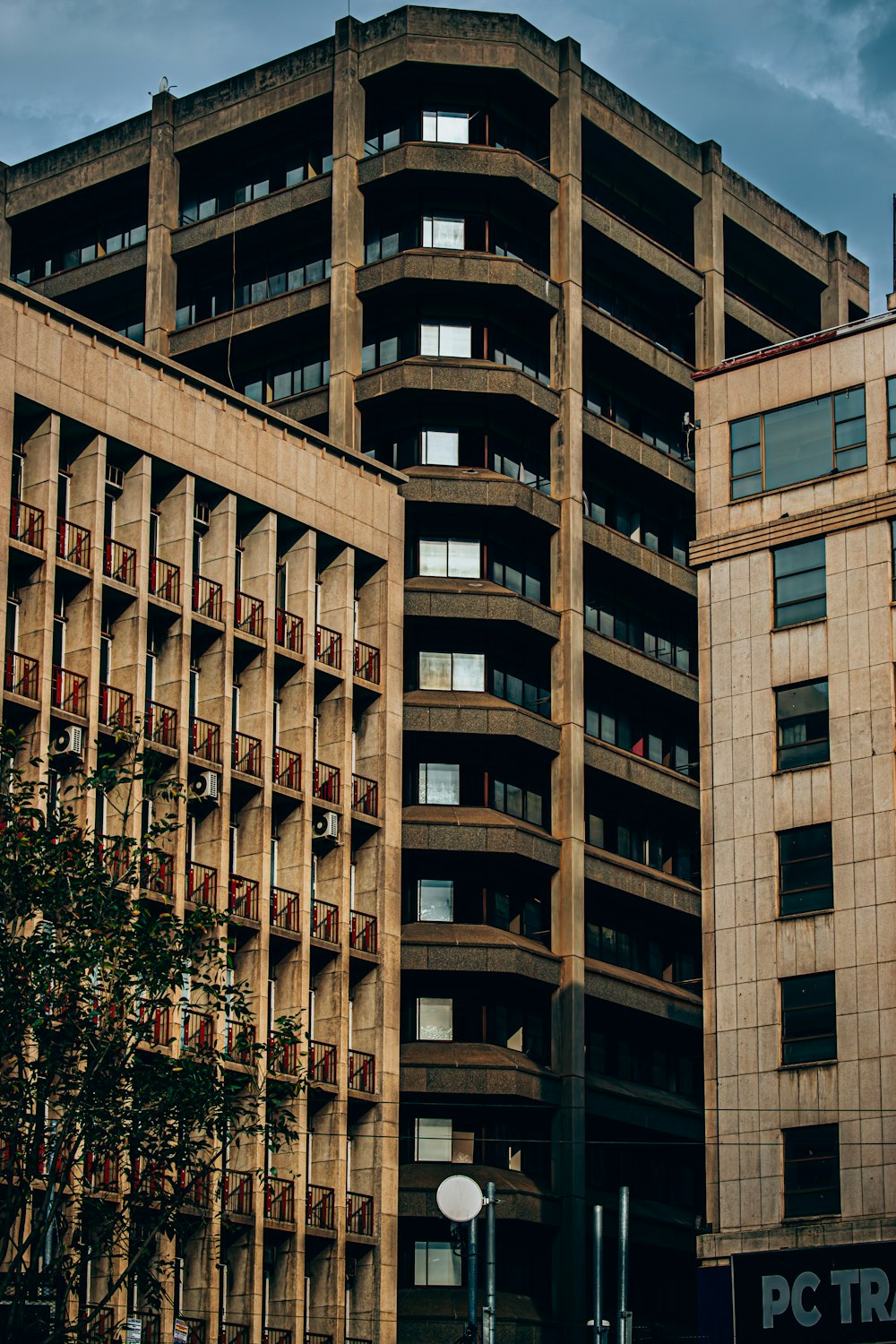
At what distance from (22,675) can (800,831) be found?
20.9 meters

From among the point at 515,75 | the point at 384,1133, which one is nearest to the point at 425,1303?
the point at 384,1133

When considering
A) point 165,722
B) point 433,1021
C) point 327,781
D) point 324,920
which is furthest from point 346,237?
point 433,1021

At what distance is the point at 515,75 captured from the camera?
88.9 meters

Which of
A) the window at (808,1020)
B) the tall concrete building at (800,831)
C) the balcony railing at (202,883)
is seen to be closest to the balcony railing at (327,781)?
the balcony railing at (202,883)

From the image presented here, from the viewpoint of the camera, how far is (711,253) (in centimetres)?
9769

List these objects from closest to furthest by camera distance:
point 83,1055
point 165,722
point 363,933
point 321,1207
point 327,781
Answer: point 83,1055
point 165,722
point 321,1207
point 363,933
point 327,781

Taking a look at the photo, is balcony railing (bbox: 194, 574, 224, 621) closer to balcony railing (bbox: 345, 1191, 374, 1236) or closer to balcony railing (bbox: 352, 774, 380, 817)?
balcony railing (bbox: 352, 774, 380, 817)

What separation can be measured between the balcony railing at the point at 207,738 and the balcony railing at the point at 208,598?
2981mm

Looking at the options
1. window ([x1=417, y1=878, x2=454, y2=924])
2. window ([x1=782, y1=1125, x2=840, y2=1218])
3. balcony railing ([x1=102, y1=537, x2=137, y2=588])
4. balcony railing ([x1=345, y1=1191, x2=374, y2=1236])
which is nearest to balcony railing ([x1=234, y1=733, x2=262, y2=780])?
balcony railing ([x1=102, y1=537, x2=137, y2=588])

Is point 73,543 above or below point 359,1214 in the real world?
above

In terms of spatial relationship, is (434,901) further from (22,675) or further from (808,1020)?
(22,675)

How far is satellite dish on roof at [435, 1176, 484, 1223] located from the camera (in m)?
51.2

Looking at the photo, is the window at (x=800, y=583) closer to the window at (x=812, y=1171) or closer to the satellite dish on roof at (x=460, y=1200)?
the window at (x=812, y=1171)

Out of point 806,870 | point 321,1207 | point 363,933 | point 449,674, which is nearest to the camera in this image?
point 806,870
